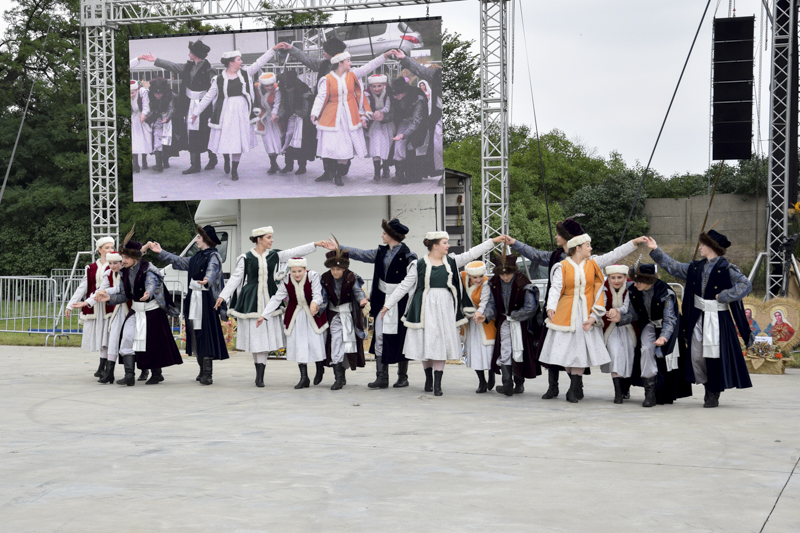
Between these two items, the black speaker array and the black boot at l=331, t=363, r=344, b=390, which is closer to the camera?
the black boot at l=331, t=363, r=344, b=390

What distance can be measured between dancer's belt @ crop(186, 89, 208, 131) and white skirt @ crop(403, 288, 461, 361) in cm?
1254

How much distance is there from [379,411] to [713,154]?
8173 millimetres

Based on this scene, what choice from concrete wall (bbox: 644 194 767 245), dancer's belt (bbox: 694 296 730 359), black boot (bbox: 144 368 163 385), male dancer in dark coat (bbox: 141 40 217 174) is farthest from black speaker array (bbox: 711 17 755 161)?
concrete wall (bbox: 644 194 767 245)

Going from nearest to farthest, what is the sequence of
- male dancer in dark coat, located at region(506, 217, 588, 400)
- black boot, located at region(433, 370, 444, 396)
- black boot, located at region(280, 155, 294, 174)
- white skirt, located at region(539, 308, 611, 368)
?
1. white skirt, located at region(539, 308, 611, 368)
2. male dancer in dark coat, located at region(506, 217, 588, 400)
3. black boot, located at region(433, 370, 444, 396)
4. black boot, located at region(280, 155, 294, 174)

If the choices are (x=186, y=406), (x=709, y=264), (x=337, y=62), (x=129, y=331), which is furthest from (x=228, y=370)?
(x=337, y=62)

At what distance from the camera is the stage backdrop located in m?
18.6

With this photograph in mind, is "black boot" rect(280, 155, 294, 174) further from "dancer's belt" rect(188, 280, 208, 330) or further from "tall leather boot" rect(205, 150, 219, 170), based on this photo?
"dancer's belt" rect(188, 280, 208, 330)

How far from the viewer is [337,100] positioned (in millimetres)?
19125

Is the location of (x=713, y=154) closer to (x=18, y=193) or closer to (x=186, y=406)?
(x=186, y=406)

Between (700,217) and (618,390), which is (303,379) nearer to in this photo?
(618,390)

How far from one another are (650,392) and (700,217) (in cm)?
2423

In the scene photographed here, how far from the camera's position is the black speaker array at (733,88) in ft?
43.7

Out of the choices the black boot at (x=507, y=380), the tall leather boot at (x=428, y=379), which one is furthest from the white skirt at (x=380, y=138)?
the black boot at (x=507, y=380)

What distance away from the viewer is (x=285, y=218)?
65.1 feet
